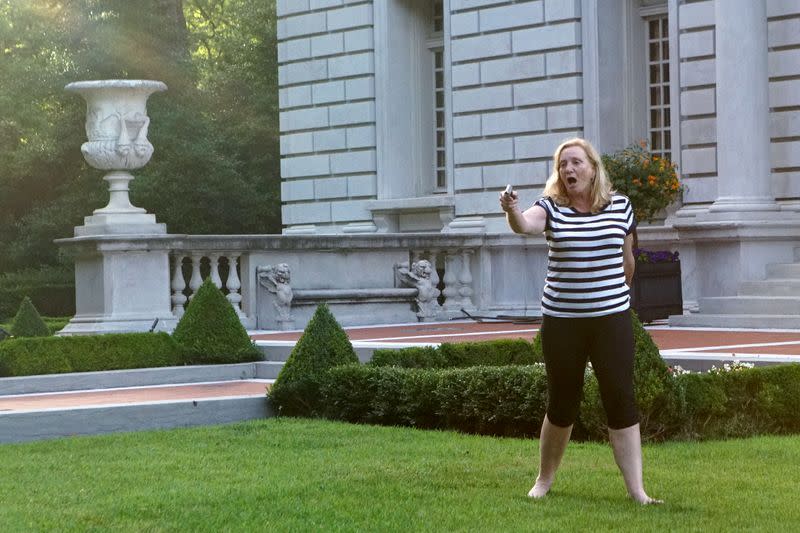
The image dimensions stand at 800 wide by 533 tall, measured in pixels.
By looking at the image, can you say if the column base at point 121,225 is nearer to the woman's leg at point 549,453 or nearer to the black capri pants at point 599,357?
the woman's leg at point 549,453

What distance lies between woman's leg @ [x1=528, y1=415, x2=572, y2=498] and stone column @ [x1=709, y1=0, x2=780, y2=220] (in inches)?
523

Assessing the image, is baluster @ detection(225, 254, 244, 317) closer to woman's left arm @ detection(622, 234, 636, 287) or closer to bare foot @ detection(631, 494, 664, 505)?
woman's left arm @ detection(622, 234, 636, 287)

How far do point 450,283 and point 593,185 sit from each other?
51.9 ft

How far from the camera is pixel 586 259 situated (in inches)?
327

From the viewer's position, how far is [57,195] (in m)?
42.4

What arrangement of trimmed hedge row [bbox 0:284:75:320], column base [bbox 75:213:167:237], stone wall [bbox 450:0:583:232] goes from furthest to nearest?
trimmed hedge row [bbox 0:284:75:320] < stone wall [bbox 450:0:583:232] < column base [bbox 75:213:167:237]

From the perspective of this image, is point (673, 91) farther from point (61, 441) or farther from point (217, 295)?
→ point (61, 441)

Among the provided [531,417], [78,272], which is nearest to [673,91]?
[78,272]

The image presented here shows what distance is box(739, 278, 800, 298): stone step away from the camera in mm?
20297

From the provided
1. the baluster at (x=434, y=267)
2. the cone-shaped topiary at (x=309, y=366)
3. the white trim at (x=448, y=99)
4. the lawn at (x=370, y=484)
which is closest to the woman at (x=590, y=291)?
the lawn at (x=370, y=484)

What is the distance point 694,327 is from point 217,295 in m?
6.61

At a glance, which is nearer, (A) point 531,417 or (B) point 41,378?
(A) point 531,417

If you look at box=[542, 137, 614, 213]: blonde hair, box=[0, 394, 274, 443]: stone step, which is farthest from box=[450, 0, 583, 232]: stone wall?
box=[542, 137, 614, 213]: blonde hair

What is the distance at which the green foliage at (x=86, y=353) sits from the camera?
15.9 meters
